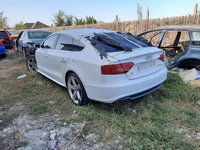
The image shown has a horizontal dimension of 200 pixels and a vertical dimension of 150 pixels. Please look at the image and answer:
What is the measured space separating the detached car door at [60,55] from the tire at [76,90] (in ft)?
0.96

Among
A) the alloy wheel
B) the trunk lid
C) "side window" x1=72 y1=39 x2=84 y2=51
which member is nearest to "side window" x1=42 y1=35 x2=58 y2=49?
"side window" x1=72 y1=39 x2=84 y2=51

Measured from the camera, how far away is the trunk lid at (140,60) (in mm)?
2649

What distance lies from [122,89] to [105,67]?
18.2 inches

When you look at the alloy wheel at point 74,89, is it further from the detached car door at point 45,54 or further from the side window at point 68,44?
the detached car door at point 45,54

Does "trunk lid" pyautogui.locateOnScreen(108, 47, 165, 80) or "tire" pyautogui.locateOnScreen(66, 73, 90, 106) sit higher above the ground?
"trunk lid" pyautogui.locateOnScreen(108, 47, 165, 80)

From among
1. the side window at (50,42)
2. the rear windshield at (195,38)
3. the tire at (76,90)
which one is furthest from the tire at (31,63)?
the rear windshield at (195,38)

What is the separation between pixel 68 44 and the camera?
3.59 m

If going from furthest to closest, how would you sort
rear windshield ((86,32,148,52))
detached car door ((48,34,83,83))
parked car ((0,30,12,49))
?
parked car ((0,30,12,49)) < detached car door ((48,34,83,83)) < rear windshield ((86,32,148,52))

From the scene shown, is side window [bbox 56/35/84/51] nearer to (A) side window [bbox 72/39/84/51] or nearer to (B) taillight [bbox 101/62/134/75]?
(A) side window [bbox 72/39/84/51]

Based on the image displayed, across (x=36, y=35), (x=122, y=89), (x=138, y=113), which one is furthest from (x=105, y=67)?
(x=36, y=35)

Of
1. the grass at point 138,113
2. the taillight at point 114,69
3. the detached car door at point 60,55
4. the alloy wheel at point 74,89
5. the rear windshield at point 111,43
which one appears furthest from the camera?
the detached car door at point 60,55

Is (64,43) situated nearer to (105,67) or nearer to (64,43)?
(64,43)

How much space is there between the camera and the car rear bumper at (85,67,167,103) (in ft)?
8.50

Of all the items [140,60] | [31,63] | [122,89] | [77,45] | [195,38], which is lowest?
[122,89]
